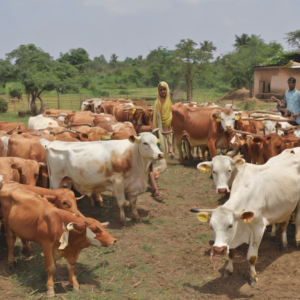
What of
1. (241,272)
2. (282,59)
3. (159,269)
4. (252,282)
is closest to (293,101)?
(241,272)

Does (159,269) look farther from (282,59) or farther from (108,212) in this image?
(282,59)

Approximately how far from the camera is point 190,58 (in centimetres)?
3891

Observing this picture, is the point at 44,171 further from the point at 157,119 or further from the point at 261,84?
the point at 261,84

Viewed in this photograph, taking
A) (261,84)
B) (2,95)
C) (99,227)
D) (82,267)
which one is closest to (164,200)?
(82,267)

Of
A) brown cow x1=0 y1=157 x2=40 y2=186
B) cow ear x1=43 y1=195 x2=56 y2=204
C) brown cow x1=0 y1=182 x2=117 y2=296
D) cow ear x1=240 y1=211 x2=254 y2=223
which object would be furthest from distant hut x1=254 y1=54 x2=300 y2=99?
brown cow x1=0 y1=182 x2=117 y2=296

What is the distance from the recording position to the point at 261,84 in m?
34.8

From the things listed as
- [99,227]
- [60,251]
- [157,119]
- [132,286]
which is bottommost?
[132,286]

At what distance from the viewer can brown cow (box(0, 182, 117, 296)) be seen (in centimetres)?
462

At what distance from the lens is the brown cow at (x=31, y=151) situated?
7.42m

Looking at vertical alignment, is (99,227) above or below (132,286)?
above

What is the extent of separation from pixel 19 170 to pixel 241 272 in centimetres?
371

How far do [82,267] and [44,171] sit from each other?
2.56 meters

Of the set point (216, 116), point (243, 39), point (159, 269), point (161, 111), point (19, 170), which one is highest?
point (243, 39)

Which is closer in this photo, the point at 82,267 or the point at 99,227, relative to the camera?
the point at 99,227
